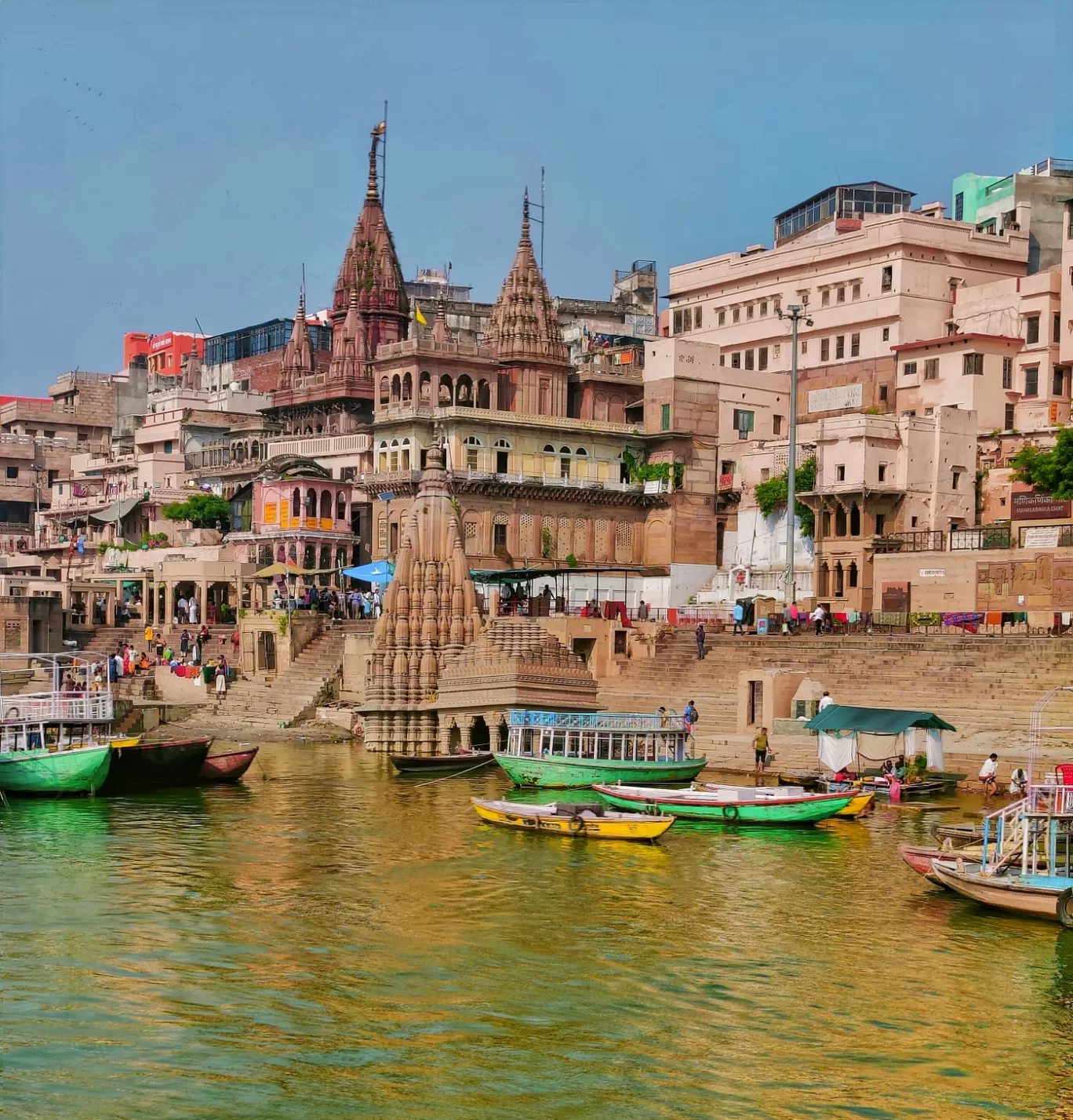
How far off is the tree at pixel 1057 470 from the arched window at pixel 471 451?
20.6m

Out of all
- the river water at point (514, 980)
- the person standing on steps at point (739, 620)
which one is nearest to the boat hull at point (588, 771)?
the river water at point (514, 980)

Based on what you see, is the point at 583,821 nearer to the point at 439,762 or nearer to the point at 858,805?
the point at 858,805

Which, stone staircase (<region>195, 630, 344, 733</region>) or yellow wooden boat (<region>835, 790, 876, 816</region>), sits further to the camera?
stone staircase (<region>195, 630, 344, 733</region>)

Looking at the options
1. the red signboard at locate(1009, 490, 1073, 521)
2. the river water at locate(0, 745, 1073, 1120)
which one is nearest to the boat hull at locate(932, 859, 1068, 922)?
the river water at locate(0, 745, 1073, 1120)

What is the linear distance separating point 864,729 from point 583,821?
25.7 ft

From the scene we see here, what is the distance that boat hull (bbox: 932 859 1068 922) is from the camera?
863 inches

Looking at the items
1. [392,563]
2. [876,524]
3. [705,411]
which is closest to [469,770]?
[392,563]

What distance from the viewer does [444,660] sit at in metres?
42.4

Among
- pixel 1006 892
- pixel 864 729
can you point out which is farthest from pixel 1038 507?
pixel 1006 892

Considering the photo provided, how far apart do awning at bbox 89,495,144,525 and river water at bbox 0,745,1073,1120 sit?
46.8 m

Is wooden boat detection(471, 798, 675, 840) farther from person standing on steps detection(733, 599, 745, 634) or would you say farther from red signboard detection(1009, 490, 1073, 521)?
red signboard detection(1009, 490, 1073, 521)

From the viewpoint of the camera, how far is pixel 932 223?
6262cm

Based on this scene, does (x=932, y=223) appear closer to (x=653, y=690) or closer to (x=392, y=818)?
(x=653, y=690)

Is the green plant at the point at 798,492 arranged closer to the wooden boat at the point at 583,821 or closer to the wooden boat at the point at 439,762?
the wooden boat at the point at 439,762
